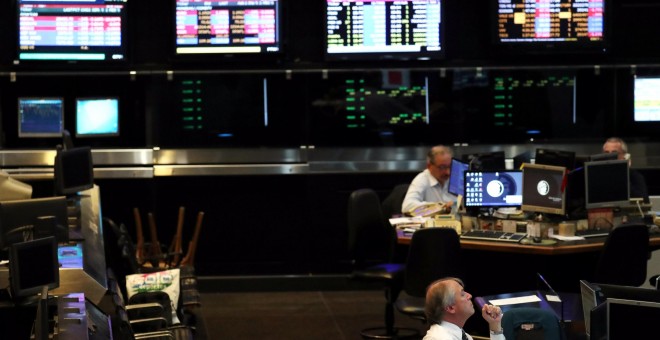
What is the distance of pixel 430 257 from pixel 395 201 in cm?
180

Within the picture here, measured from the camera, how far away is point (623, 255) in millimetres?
7203

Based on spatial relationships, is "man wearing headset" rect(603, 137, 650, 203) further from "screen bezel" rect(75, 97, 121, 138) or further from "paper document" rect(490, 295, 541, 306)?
"screen bezel" rect(75, 97, 121, 138)

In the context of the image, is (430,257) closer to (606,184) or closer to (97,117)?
(606,184)

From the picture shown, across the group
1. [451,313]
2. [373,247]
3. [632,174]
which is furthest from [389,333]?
[451,313]

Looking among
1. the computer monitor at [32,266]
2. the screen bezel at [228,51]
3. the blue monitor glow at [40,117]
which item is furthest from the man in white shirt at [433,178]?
the computer monitor at [32,266]

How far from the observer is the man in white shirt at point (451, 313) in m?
4.89

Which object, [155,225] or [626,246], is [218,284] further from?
[626,246]

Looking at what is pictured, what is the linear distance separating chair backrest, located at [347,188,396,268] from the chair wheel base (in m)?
0.51

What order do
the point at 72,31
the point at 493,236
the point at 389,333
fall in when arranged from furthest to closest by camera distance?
the point at 72,31 → the point at 389,333 → the point at 493,236

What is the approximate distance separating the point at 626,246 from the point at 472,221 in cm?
115

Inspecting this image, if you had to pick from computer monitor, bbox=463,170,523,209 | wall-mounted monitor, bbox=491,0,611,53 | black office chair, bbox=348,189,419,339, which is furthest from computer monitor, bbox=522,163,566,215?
wall-mounted monitor, bbox=491,0,611,53

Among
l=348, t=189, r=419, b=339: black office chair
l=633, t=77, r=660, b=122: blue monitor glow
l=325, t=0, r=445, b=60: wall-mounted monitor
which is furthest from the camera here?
l=633, t=77, r=660, b=122: blue monitor glow

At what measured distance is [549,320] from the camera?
520 centimetres

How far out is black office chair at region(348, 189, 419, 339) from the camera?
7871mm
